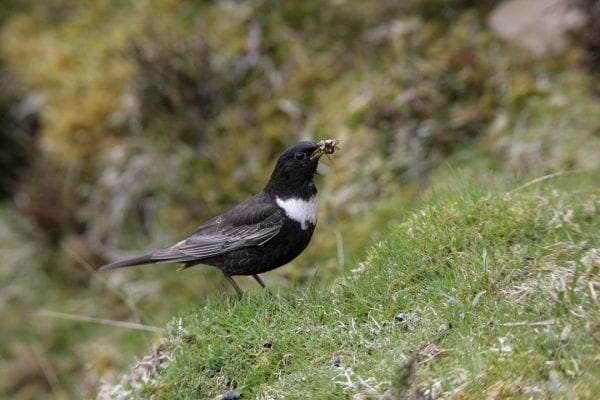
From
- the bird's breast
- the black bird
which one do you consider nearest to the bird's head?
the black bird

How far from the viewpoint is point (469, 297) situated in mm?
4402

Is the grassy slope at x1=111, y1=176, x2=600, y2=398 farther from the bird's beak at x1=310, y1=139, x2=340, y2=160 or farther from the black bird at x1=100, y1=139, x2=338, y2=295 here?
the bird's beak at x1=310, y1=139, x2=340, y2=160

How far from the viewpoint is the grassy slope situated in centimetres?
382

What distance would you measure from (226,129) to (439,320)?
5635 mm

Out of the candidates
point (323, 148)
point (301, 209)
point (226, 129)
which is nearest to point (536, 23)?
point (226, 129)

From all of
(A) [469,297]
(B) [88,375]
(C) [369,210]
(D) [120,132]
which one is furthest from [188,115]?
(A) [469,297]

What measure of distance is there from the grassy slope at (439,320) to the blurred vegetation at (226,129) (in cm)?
226

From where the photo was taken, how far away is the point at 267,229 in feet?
18.4

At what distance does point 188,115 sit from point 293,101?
3.91 ft

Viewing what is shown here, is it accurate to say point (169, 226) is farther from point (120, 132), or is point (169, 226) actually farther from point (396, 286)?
point (396, 286)

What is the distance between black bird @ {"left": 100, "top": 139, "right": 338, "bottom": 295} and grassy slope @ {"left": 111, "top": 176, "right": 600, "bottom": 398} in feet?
1.85

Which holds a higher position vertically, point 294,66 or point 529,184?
point 294,66

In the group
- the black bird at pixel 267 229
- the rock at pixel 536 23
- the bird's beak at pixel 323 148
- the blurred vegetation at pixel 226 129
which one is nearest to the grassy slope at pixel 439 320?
the black bird at pixel 267 229

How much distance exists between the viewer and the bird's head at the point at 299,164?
19.0 feet
